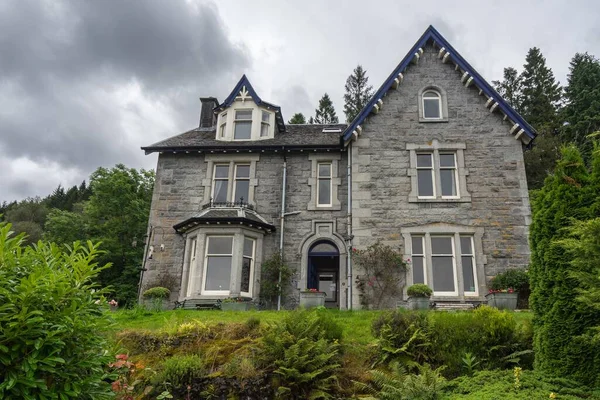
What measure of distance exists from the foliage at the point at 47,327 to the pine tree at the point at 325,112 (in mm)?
46112

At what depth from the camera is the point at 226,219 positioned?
57.1 ft

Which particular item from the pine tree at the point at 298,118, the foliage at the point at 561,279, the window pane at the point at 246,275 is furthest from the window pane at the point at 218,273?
the pine tree at the point at 298,118

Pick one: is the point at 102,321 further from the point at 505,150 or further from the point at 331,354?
the point at 505,150

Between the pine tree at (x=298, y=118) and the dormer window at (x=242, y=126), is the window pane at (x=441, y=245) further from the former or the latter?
the pine tree at (x=298, y=118)

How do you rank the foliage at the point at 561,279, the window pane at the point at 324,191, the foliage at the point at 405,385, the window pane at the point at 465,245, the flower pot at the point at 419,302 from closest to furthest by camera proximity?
the foliage at the point at 405,385, the foliage at the point at 561,279, the flower pot at the point at 419,302, the window pane at the point at 465,245, the window pane at the point at 324,191

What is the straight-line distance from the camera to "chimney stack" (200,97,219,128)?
77.3 ft

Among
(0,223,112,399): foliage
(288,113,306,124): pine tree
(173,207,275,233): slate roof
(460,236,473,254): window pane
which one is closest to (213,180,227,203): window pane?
(173,207,275,233): slate roof

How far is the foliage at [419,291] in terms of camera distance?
1484 cm

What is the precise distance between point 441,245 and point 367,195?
3267 millimetres

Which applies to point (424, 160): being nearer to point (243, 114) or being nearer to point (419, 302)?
point (419, 302)

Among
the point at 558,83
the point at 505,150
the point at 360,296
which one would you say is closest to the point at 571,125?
the point at 558,83

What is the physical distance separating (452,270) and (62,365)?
14.1 m

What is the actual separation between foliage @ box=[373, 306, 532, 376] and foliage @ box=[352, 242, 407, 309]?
629 cm

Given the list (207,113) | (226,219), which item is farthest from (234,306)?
(207,113)
